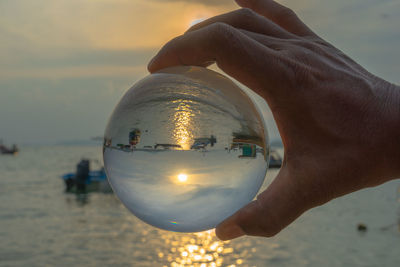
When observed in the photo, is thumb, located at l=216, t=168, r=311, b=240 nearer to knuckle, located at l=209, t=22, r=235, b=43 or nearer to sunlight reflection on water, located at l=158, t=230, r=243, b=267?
knuckle, located at l=209, t=22, r=235, b=43

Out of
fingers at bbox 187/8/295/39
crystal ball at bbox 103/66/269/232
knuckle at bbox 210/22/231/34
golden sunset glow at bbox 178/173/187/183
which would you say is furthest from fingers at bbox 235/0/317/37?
golden sunset glow at bbox 178/173/187/183

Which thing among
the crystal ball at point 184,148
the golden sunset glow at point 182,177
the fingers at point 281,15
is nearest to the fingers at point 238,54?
the crystal ball at point 184,148

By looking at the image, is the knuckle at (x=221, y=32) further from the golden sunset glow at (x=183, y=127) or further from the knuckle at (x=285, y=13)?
the knuckle at (x=285, y=13)

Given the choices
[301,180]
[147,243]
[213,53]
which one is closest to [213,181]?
[301,180]

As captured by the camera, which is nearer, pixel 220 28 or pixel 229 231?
pixel 220 28

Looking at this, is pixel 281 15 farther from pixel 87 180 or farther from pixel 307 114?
pixel 87 180

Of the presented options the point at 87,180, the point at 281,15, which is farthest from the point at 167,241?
the point at 281,15

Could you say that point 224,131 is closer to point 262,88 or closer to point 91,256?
point 262,88
